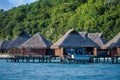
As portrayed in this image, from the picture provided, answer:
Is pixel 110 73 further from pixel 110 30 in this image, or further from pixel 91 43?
pixel 110 30

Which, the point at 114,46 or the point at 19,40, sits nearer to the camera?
the point at 114,46

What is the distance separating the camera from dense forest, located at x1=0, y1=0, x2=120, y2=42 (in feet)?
311

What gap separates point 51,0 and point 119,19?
47369mm

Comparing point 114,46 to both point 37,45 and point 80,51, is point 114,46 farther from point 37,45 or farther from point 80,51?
point 37,45

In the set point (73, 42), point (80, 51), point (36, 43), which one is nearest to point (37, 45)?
point (36, 43)

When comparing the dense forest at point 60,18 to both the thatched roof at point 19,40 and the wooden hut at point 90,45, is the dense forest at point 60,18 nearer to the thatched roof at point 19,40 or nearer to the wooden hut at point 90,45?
the wooden hut at point 90,45

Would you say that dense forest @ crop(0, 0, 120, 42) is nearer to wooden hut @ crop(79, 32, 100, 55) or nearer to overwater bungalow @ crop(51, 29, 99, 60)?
wooden hut @ crop(79, 32, 100, 55)

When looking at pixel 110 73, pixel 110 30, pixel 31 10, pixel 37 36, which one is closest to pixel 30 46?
pixel 37 36

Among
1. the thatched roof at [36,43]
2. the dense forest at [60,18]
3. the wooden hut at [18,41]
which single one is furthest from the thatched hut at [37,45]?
the dense forest at [60,18]

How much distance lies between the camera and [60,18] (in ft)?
361

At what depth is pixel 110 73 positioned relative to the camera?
49.3 meters

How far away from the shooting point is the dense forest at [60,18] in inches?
3733

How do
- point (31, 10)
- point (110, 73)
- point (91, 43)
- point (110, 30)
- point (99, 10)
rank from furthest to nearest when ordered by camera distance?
1. point (31, 10)
2. point (99, 10)
3. point (110, 30)
4. point (91, 43)
5. point (110, 73)

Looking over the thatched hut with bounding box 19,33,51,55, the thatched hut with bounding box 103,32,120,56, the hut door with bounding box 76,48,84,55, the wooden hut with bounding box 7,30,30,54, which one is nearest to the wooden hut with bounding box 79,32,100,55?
the hut door with bounding box 76,48,84,55
